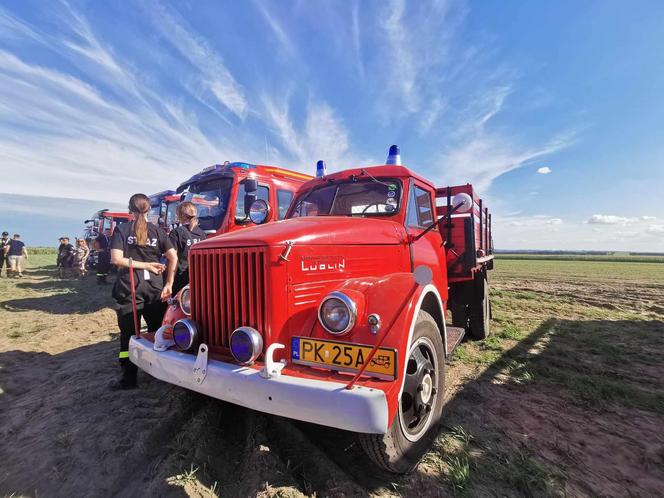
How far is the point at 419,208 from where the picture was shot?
13.9 ft

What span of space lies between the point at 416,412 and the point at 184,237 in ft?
12.2

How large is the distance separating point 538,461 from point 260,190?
614 centimetres

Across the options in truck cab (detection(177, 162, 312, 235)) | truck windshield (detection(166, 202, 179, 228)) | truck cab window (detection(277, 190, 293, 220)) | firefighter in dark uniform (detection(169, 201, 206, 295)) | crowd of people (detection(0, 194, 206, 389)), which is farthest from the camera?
truck windshield (detection(166, 202, 179, 228))

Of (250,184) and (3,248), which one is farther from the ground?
(250,184)

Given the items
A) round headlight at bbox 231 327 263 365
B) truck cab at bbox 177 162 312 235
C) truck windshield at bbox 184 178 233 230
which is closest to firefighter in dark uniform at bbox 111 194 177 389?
round headlight at bbox 231 327 263 365

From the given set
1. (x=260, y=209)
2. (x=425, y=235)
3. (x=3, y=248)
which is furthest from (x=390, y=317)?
(x=3, y=248)

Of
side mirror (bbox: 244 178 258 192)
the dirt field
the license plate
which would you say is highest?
side mirror (bbox: 244 178 258 192)

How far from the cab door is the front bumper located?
1999 millimetres

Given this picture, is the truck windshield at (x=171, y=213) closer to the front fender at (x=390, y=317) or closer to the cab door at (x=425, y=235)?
the cab door at (x=425, y=235)

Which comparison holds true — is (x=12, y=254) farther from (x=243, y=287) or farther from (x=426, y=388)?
(x=426, y=388)

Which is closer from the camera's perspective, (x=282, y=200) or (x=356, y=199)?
(x=356, y=199)

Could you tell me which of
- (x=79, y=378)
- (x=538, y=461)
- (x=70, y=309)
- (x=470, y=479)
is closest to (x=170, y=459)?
(x=470, y=479)

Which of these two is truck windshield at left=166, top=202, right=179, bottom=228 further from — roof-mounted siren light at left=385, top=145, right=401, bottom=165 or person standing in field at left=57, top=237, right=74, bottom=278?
person standing in field at left=57, top=237, right=74, bottom=278

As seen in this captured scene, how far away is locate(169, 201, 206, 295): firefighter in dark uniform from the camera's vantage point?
477cm
